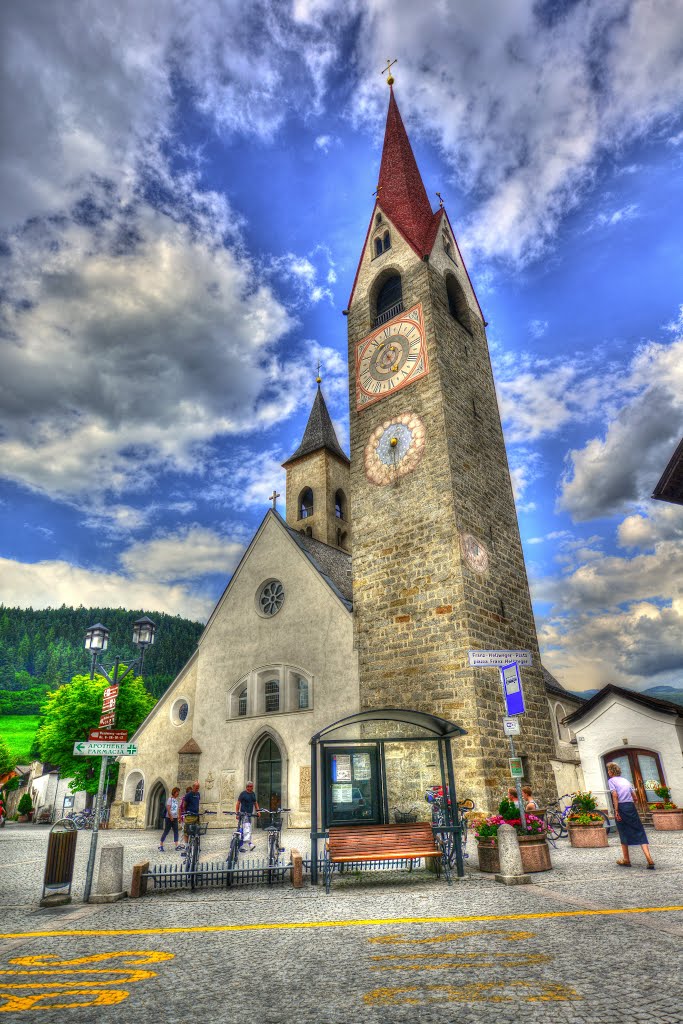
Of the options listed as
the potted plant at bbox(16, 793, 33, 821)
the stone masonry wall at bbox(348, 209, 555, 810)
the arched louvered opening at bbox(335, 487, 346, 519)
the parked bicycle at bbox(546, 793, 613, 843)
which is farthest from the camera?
the potted plant at bbox(16, 793, 33, 821)

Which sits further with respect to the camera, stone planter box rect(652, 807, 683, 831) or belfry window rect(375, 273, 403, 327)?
belfry window rect(375, 273, 403, 327)

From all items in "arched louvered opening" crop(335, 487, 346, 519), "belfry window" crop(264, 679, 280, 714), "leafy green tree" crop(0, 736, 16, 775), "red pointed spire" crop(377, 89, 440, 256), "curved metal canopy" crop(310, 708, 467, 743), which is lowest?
"curved metal canopy" crop(310, 708, 467, 743)

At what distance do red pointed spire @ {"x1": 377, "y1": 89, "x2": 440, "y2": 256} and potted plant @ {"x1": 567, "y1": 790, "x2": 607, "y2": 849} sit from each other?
19.4 metres

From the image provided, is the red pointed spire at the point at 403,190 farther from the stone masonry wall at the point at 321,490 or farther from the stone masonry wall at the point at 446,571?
the stone masonry wall at the point at 321,490

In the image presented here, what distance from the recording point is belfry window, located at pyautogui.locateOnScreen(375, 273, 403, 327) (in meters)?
23.2

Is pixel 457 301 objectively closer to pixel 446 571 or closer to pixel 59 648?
pixel 446 571

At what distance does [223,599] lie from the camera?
24625 mm

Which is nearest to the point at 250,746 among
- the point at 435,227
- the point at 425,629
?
the point at 425,629

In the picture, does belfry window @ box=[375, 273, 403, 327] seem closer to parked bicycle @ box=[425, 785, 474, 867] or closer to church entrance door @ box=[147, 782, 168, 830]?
parked bicycle @ box=[425, 785, 474, 867]

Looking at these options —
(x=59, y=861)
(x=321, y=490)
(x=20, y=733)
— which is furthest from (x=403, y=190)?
(x=20, y=733)

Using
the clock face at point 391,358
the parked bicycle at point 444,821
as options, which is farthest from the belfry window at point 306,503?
the parked bicycle at point 444,821

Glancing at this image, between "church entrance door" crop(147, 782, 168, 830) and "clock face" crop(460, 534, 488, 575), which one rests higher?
"clock face" crop(460, 534, 488, 575)

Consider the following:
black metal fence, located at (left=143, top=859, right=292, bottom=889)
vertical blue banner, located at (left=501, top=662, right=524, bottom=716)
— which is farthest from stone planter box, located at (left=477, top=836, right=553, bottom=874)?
black metal fence, located at (left=143, top=859, right=292, bottom=889)

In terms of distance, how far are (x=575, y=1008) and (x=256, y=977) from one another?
2.41m
